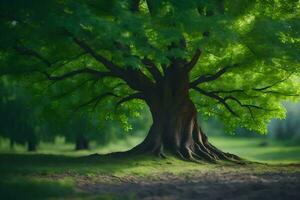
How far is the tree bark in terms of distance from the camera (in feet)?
92.3

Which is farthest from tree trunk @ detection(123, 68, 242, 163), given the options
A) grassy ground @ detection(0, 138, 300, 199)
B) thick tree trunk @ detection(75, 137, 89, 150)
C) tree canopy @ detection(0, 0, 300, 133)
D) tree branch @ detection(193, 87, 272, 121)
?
thick tree trunk @ detection(75, 137, 89, 150)

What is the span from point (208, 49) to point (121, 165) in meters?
6.60

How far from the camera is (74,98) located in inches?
1220

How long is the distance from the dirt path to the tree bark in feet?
17.4

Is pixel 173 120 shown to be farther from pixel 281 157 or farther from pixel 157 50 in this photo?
pixel 281 157

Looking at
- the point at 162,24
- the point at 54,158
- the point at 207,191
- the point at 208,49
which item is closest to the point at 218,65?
the point at 208,49

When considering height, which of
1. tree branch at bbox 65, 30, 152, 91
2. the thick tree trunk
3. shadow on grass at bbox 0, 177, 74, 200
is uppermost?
tree branch at bbox 65, 30, 152, 91

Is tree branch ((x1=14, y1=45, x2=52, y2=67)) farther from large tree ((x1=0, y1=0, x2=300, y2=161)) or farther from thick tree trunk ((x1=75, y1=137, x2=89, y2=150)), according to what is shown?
thick tree trunk ((x1=75, y1=137, x2=89, y2=150))

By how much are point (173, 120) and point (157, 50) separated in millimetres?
7222

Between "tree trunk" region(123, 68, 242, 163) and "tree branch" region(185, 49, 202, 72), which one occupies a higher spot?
"tree branch" region(185, 49, 202, 72)

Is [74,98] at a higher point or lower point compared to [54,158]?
higher

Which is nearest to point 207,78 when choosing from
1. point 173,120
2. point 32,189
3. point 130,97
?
point 173,120

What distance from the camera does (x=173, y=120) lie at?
28.4 metres

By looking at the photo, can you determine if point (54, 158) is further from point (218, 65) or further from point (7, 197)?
point (7, 197)
